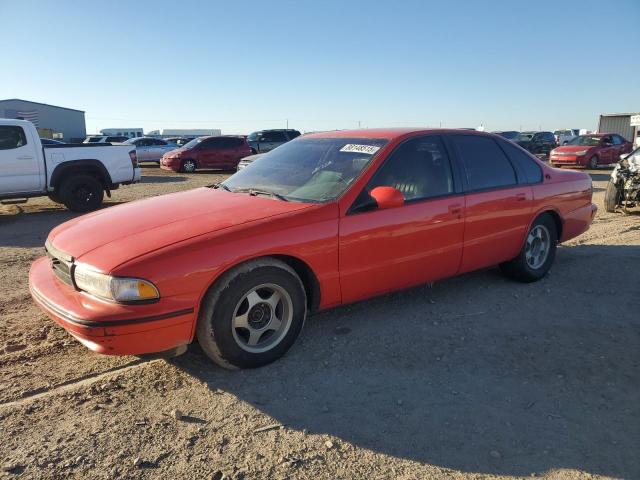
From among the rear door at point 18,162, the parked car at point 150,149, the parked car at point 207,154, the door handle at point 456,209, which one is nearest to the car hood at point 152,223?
the door handle at point 456,209

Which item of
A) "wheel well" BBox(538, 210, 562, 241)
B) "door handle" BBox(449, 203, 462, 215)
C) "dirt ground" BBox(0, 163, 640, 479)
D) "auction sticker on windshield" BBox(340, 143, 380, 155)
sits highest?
"auction sticker on windshield" BBox(340, 143, 380, 155)

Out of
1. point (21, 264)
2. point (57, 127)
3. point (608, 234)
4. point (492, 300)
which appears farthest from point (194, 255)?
point (57, 127)

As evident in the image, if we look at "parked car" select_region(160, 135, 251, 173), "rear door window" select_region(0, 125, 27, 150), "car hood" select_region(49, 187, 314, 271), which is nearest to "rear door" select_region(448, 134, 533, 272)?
"car hood" select_region(49, 187, 314, 271)

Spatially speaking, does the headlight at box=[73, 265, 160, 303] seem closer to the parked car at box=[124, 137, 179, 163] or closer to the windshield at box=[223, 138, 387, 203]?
the windshield at box=[223, 138, 387, 203]

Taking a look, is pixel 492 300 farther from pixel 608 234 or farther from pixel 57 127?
pixel 57 127

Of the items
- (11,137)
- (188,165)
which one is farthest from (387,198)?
(188,165)

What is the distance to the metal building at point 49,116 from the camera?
156 ft

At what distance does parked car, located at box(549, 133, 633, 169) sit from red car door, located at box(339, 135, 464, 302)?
1901cm

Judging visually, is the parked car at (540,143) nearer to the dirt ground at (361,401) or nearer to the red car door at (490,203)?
the red car door at (490,203)

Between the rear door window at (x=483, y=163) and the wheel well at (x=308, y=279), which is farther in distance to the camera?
the rear door window at (x=483, y=163)

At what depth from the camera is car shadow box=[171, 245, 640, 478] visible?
2592mm

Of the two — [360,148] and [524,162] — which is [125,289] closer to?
[360,148]

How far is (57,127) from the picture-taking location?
52344 millimetres

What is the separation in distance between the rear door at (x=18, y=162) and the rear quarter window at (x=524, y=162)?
8.55 metres
